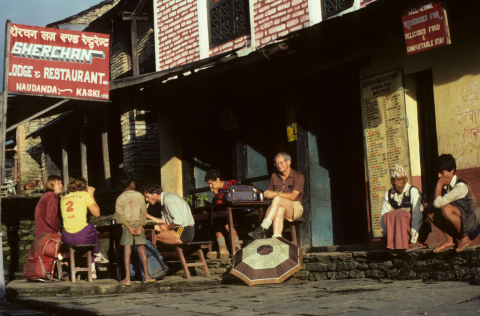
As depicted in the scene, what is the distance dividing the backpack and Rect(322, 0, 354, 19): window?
5.45 m

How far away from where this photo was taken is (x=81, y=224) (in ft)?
30.1

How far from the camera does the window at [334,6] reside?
10336 mm

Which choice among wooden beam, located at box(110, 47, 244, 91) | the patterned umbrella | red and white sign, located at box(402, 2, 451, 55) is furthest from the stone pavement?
wooden beam, located at box(110, 47, 244, 91)

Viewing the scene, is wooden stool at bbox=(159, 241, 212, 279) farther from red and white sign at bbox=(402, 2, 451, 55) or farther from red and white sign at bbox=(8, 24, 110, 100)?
red and white sign at bbox=(402, 2, 451, 55)

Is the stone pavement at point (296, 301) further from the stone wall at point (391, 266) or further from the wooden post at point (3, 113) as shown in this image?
the wooden post at point (3, 113)

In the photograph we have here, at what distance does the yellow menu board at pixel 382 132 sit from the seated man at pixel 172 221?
263 centimetres

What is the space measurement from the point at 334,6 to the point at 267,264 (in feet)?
15.6

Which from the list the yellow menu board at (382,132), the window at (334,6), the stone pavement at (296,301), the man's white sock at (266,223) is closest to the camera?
the stone pavement at (296,301)

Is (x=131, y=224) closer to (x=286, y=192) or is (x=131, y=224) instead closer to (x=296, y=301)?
(x=286, y=192)

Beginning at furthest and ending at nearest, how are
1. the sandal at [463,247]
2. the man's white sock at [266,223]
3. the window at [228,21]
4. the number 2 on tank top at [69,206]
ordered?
the window at [228,21] < the number 2 on tank top at [69,206] < the man's white sock at [266,223] < the sandal at [463,247]

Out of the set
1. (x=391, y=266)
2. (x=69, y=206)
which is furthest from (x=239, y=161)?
(x=391, y=266)

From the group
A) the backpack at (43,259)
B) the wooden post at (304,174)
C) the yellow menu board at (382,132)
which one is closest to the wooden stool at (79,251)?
the backpack at (43,259)

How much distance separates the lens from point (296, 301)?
595 cm

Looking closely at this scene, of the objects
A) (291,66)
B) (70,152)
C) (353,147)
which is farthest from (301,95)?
(70,152)
